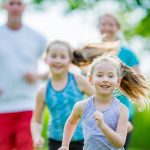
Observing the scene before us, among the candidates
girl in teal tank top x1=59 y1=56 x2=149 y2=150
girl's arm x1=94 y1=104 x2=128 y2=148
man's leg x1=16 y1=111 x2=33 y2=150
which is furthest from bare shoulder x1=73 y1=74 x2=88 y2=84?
girl's arm x1=94 y1=104 x2=128 y2=148

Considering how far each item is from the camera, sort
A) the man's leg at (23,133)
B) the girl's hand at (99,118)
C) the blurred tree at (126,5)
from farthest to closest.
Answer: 1. the blurred tree at (126,5)
2. the man's leg at (23,133)
3. the girl's hand at (99,118)

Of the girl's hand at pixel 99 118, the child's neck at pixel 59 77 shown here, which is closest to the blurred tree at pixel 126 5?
the child's neck at pixel 59 77

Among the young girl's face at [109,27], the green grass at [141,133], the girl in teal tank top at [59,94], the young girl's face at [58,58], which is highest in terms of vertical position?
the young girl's face at [109,27]

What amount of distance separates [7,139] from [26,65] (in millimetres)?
832

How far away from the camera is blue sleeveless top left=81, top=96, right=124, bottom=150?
6457 millimetres

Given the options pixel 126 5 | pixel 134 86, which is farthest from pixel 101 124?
pixel 126 5

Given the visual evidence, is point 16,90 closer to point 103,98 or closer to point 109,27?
point 109,27

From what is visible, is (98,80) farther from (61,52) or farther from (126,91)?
(61,52)

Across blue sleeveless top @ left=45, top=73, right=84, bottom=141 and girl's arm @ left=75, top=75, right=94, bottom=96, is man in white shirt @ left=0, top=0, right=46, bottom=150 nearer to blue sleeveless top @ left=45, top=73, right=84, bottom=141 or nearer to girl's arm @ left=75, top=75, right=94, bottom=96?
blue sleeveless top @ left=45, top=73, right=84, bottom=141

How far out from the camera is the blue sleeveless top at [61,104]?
Result: 8227 mm

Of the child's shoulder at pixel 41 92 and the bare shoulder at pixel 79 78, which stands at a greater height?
the bare shoulder at pixel 79 78

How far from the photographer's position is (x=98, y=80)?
256 inches

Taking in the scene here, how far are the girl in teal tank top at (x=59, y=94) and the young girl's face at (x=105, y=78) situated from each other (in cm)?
160

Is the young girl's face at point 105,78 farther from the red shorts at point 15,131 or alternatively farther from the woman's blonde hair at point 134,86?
the red shorts at point 15,131
